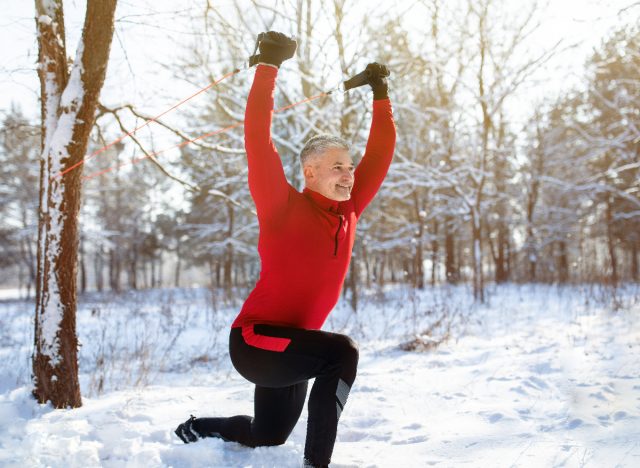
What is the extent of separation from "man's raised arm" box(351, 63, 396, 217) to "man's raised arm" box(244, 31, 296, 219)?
64cm

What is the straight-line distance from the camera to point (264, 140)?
6.43 ft

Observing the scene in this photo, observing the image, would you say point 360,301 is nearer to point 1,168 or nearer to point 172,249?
point 1,168

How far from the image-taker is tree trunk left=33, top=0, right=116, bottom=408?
10.5 ft

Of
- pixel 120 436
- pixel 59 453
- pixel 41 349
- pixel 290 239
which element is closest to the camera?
pixel 290 239

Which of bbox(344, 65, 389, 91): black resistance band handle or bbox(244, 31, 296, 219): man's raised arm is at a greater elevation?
bbox(344, 65, 389, 91): black resistance band handle

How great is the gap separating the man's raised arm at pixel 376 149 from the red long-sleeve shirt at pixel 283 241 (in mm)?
396

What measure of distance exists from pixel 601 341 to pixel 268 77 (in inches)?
187

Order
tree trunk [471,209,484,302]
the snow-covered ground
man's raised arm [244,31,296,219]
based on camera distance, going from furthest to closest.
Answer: tree trunk [471,209,484,302] < the snow-covered ground < man's raised arm [244,31,296,219]

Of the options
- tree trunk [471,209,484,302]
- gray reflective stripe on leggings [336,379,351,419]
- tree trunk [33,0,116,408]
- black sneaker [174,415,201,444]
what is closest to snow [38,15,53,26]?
tree trunk [33,0,116,408]

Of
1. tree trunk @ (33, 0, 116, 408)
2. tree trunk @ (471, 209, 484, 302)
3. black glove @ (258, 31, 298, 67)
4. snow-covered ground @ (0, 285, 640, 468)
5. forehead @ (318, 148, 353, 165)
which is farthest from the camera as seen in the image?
tree trunk @ (471, 209, 484, 302)

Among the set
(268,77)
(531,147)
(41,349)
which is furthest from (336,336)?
(531,147)

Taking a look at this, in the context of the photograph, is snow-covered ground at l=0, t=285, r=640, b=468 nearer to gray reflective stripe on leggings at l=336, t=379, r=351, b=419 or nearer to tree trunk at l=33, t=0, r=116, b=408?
tree trunk at l=33, t=0, r=116, b=408

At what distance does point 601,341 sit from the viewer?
5039 millimetres

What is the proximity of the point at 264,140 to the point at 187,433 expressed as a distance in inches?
65.1
